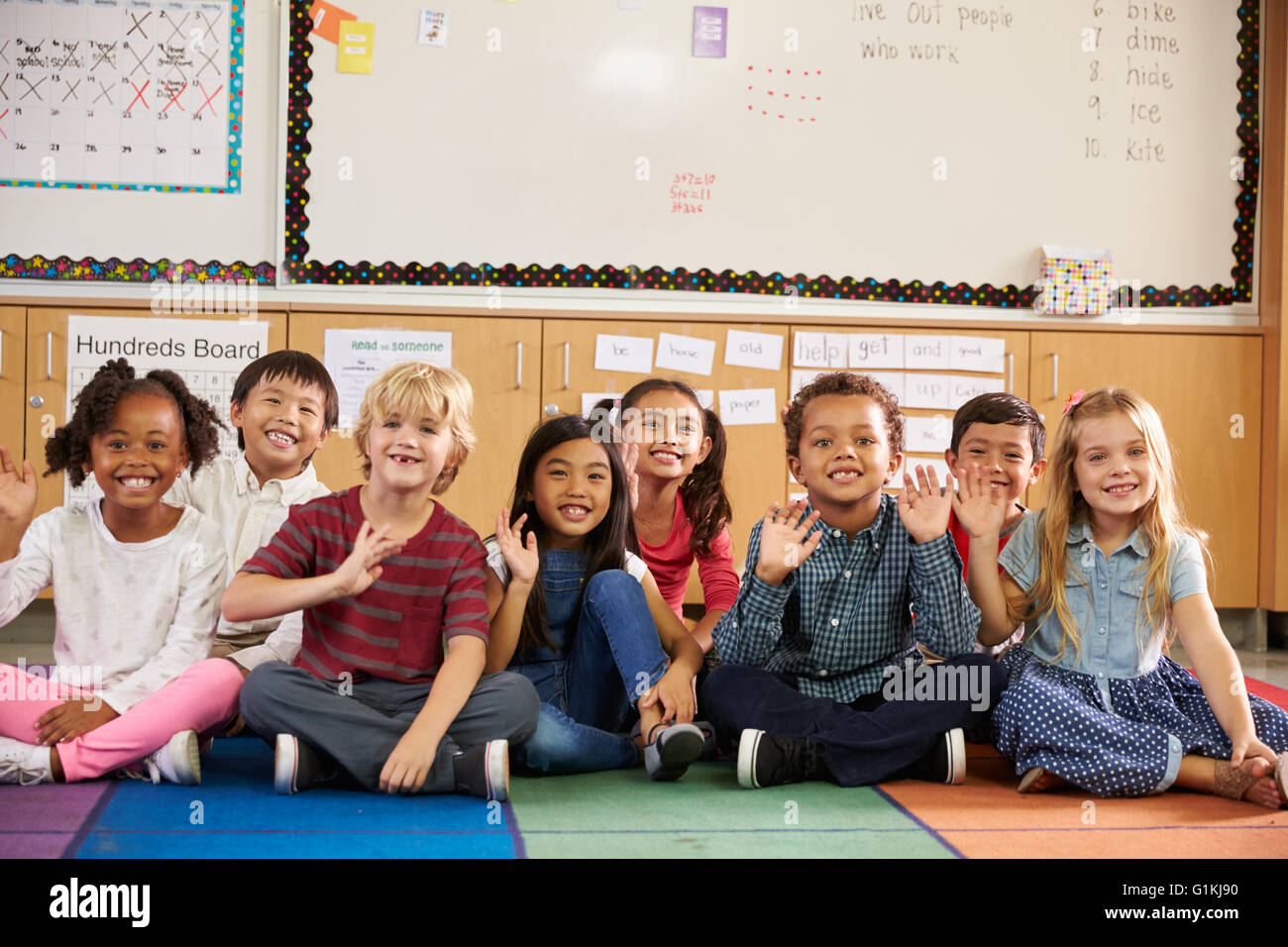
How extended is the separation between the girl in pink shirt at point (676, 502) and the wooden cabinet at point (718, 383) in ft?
3.16

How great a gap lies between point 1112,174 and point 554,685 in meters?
2.74

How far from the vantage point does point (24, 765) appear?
1.61m

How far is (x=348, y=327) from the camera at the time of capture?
3.33m

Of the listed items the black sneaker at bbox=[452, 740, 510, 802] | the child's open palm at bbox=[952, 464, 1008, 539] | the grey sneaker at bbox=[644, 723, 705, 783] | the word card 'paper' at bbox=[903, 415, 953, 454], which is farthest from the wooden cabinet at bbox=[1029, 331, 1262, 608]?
the black sneaker at bbox=[452, 740, 510, 802]

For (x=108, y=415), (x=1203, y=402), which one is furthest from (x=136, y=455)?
(x=1203, y=402)

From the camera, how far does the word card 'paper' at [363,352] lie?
3322 mm

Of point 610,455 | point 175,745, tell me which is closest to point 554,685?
point 610,455

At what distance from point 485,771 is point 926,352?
93.1 inches

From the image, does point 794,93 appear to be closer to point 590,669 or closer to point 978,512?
point 978,512

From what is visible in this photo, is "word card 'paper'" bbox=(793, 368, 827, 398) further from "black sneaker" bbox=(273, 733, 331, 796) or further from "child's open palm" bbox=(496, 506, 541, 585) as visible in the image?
"black sneaker" bbox=(273, 733, 331, 796)

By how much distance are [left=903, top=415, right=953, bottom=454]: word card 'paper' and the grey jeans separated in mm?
2162

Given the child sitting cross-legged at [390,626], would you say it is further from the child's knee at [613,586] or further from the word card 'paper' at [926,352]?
the word card 'paper' at [926,352]

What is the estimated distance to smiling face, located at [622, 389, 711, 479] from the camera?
2312mm
